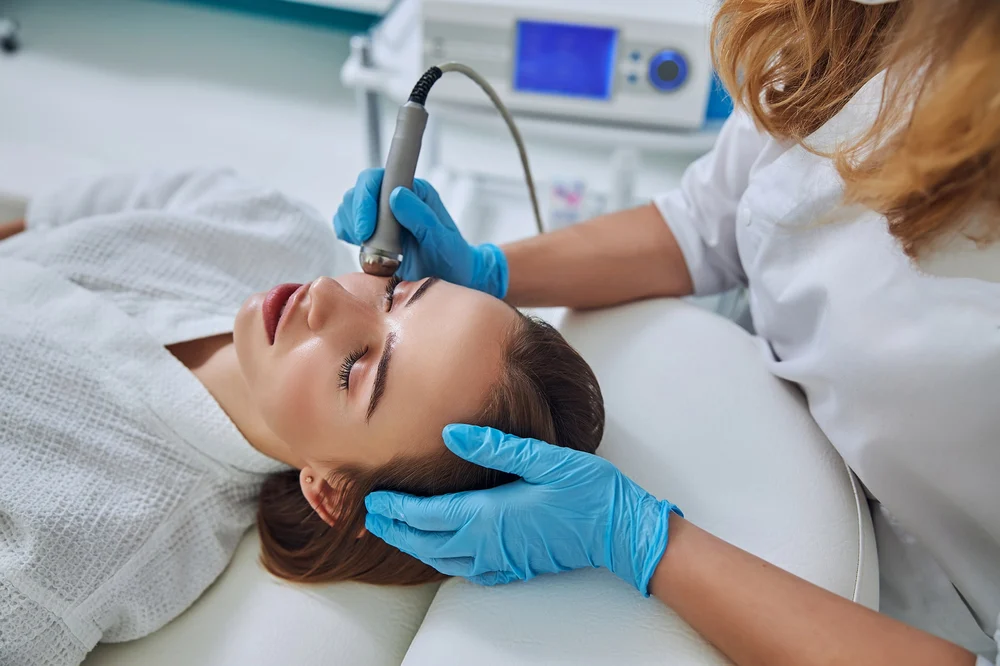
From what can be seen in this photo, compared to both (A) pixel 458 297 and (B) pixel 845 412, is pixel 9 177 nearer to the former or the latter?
(A) pixel 458 297

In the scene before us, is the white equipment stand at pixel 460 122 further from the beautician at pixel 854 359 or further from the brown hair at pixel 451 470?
the brown hair at pixel 451 470

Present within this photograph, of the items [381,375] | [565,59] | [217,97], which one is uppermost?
[565,59]

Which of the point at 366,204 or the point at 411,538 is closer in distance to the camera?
the point at 411,538

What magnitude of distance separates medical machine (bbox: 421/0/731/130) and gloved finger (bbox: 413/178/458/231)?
55 centimetres

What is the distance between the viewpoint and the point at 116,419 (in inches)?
43.1

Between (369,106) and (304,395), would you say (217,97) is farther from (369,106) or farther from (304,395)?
(304,395)

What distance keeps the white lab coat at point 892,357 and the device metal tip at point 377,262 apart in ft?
1.86

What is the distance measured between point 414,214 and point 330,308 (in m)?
0.21

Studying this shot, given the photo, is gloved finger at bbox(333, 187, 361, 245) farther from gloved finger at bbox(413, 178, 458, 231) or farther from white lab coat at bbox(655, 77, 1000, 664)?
white lab coat at bbox(655, 77, 1000, 664)

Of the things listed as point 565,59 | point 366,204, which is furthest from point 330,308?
point 565,59

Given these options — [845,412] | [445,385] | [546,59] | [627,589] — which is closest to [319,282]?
[445,385]

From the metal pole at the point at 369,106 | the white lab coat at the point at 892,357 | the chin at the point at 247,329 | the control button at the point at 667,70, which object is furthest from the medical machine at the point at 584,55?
the chin at the point at 247,329

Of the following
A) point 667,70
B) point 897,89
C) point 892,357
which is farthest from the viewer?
point 667,70

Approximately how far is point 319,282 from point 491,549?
1.51 ft
